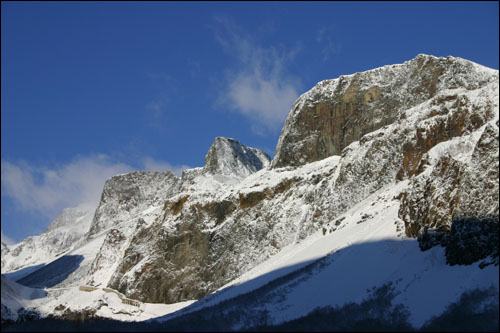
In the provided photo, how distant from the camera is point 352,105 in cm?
8175

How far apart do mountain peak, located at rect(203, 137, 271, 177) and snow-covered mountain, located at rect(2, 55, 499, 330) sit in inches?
35.4

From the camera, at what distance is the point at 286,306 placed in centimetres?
3181

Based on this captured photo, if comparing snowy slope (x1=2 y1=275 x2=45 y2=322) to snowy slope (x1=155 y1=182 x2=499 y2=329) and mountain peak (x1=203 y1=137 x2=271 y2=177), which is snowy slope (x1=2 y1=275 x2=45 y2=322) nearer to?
snowy slope (x1=155 y1=182 x2=499 y2=329)

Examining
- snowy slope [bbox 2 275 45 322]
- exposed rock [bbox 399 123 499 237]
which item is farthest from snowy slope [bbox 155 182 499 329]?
snowy slope [bbox 2 275 45 322]

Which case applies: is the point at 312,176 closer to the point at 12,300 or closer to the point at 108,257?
the point at 12,300

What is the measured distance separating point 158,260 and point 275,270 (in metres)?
31.1

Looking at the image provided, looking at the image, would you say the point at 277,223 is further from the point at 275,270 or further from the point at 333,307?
the point at 333,307

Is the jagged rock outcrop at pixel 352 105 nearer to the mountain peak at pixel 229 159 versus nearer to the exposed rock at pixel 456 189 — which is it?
the mountain peak at pixel 229 159

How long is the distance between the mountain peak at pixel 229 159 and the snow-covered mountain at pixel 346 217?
0.90 m

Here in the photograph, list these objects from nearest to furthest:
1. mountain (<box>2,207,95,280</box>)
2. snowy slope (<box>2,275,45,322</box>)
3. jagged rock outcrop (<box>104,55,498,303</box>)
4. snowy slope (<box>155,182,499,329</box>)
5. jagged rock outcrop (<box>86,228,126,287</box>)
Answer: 1. snowy slope (<box>155,182,499,329</box>)
2. snowy slope (<box>2,275,45,322</box>)
3. jagged rock outcrop (<box>104,55,498,303</box>)
4. jagged rock outcrop (<box>86,228,126,287</box>)
5. mountain (<box>2,207,95,280</box>)

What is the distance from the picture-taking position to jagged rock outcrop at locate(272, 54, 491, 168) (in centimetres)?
7550

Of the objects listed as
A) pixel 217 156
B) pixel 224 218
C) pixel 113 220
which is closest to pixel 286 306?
pixel 224 218

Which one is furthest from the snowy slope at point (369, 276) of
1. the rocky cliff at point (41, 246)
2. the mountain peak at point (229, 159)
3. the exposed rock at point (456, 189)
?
the rocky cliff at point (41, 246)

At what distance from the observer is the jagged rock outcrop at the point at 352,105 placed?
248ft
